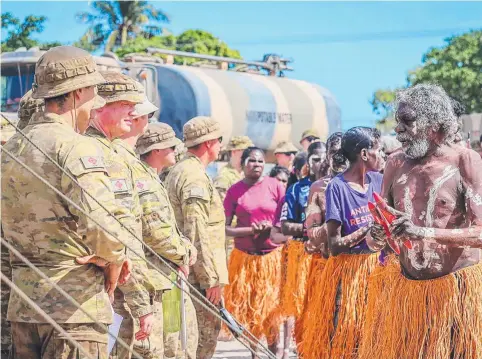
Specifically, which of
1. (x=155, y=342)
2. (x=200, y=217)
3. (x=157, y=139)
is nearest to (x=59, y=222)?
(x=155, y=342)

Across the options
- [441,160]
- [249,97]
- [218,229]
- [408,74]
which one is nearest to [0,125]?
[218,229]

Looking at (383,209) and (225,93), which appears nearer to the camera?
(383,209)

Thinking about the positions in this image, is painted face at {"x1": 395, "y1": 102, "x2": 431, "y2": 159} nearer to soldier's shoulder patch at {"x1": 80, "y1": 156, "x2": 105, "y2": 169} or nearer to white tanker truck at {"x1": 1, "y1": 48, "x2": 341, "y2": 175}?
soldier's shoulder patch at {"x1": 80, "y1": 156, "x2": 105, "y2": 169}

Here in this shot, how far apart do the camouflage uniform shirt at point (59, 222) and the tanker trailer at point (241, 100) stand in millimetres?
9084

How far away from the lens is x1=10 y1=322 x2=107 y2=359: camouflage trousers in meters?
4.30

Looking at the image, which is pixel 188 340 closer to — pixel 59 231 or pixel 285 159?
pixel 59 231

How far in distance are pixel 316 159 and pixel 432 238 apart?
387 centimetres

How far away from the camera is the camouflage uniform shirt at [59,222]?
14.0 ft

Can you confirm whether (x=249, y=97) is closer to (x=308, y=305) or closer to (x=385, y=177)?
(x=308, y=305)

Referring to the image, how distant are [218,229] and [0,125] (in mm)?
1883

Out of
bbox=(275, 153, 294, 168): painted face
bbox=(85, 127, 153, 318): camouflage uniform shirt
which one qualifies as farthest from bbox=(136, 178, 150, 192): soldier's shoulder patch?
bbox=(275, 153, 294, 168): painted face

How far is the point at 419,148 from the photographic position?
5.35 meters

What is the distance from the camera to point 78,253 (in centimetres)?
438

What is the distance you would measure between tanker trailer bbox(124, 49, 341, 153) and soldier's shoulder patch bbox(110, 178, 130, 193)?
8.36 metres
